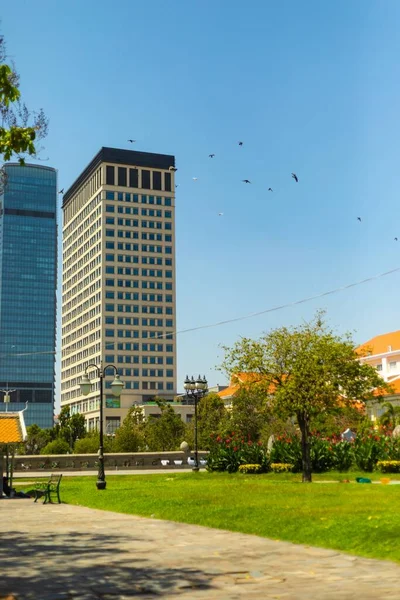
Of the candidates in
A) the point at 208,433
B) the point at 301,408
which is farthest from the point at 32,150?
the point at 208,433

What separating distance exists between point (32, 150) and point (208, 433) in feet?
260

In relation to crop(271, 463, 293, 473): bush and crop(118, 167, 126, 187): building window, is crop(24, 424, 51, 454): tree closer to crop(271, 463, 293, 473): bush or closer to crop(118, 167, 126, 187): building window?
crop(118, 167, 126, 187): building window

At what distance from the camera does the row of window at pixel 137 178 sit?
7264 inches

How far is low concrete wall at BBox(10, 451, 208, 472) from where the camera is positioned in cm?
5494

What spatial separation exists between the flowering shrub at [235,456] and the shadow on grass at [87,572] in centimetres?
2649

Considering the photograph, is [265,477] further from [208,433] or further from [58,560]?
[208,433]

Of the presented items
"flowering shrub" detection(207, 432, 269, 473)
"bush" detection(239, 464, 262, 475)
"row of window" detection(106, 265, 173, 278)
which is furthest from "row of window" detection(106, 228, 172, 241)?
"bush" detection(239, 464, 262, 475)

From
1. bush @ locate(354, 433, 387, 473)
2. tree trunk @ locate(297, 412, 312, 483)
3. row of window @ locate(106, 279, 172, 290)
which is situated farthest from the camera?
row of window @ locate(106, 279, 172, 290)

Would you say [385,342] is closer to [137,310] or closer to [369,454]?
[137,310]

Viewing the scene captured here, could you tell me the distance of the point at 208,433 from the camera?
89.1m

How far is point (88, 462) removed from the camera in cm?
5638

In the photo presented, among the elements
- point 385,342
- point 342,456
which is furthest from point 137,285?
point 342,456

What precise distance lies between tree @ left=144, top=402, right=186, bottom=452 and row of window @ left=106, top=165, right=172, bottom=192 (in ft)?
328

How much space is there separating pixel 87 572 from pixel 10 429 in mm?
20838
